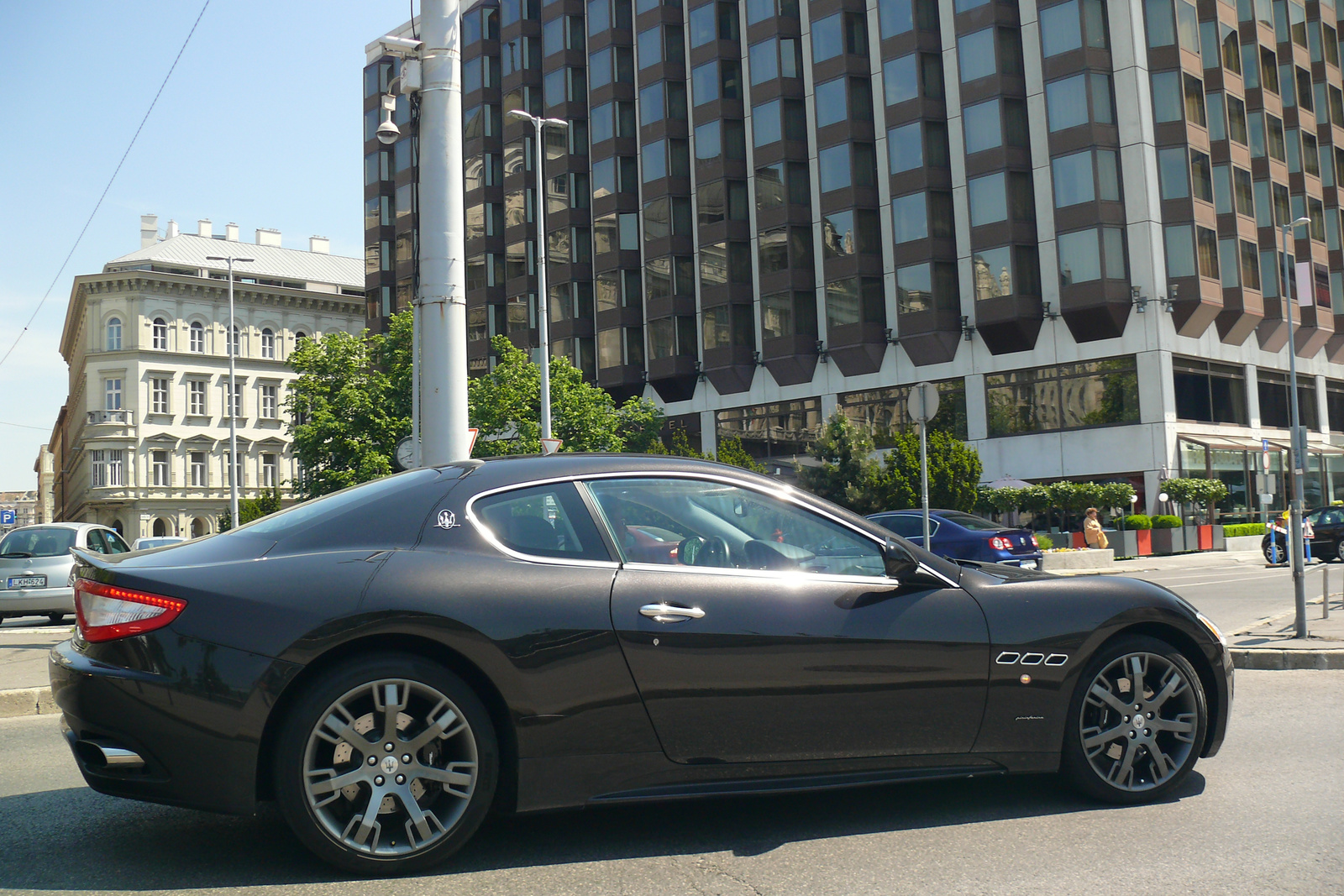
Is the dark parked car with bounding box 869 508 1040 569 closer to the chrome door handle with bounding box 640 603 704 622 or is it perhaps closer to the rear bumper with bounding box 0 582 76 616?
the rear bumper with bounding box 0 582 76 616

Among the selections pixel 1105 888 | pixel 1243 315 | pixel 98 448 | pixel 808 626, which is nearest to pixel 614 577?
pixel 808 626

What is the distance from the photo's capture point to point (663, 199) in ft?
167

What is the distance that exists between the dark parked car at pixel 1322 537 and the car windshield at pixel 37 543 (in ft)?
76.6

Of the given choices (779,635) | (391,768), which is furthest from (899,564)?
(391,768)

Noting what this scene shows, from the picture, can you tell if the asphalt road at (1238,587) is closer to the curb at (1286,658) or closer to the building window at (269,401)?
the curb at (1286,658)

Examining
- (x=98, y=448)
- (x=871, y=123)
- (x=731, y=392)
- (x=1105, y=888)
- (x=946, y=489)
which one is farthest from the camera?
(x=98, y=448)

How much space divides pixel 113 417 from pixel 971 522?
64.0 meters

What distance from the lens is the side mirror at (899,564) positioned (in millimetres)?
4301

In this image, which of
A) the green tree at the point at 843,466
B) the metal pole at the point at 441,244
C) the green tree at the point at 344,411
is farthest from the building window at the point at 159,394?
the metal pole at the point at 441,244

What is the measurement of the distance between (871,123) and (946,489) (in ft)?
66.0

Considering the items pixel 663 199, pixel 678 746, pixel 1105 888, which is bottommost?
pixel 1105 888

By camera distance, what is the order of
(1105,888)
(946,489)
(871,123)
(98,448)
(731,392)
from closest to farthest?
(1105,888) < (946,489) < (871,123) < (731,392) < (98,448)

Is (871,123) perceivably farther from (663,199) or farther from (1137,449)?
(1137,449)

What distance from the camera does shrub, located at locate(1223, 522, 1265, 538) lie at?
1394 inches
